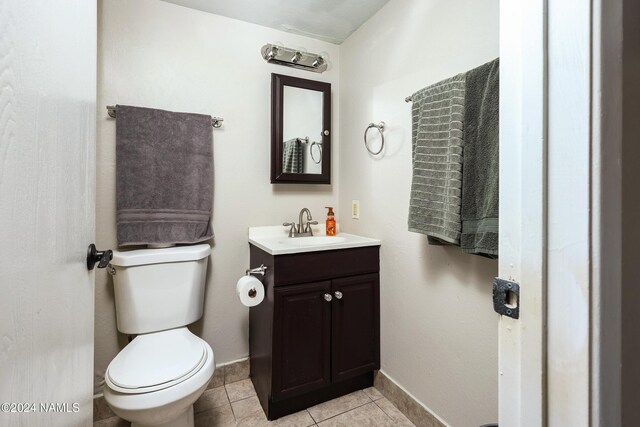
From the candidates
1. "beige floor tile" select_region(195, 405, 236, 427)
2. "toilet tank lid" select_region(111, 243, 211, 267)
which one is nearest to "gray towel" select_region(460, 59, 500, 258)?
"toilet tank lid" select_region(111, 243, 211, 267)

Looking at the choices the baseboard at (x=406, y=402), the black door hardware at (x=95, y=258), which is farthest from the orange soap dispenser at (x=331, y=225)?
the black door hardware at (x=95, y=258)

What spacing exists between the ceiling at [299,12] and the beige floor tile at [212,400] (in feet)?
7.35

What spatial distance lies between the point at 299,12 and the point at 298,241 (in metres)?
1.36

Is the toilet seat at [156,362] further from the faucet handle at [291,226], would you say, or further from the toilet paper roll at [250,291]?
the faucet handle at [291,226]

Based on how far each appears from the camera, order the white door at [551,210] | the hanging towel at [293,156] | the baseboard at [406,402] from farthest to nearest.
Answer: the hanging towel at [293,156]
the baseboard at [406,402]
the white door at [551,210]

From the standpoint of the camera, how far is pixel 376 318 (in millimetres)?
1706

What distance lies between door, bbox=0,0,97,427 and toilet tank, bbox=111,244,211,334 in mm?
650

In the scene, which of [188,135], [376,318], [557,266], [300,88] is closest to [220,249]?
[188,135]

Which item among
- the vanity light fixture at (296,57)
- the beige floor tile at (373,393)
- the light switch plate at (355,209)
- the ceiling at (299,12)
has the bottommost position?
the beige floor tile at (373,393)

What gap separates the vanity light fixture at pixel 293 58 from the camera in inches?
71.5

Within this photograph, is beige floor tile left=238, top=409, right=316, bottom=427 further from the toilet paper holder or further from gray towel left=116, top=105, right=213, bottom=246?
gray towel left=116, top=105, right=213, bottom=246

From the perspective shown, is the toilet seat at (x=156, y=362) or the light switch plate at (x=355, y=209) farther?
the light switch plate at (x=355, y=209)

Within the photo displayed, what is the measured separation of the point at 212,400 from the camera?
163 cm

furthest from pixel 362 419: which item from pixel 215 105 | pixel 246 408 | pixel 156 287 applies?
pixel 215 105
